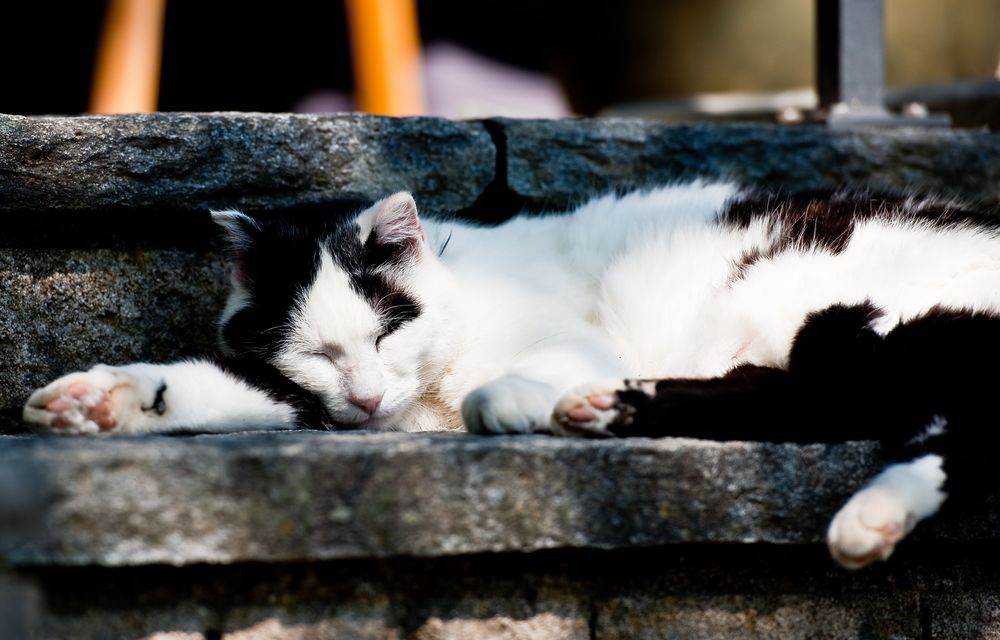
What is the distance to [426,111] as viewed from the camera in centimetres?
550

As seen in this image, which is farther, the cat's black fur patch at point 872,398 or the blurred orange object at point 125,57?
the blurred orange object at point 125,57

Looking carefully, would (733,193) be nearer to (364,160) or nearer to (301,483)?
(364,160)

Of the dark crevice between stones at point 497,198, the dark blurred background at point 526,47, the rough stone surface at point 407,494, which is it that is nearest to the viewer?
the rough stone surface at point 407,494

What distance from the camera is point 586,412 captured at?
1.55 metres

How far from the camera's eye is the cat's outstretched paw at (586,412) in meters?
1.54

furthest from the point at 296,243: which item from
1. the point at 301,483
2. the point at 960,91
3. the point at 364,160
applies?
the point at 960,91

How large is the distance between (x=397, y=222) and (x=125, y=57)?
10.7 ft

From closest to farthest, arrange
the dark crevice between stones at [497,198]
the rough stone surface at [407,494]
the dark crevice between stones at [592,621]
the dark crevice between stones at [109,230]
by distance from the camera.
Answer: the rough stone surface at [407,494] → the dark crevice between stones at [592,621] → the dark crevice between stones at [109,230] → the dark crevice between stones at [497,198]

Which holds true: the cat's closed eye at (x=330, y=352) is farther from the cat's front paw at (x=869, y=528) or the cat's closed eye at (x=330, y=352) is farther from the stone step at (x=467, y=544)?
the cat's front paw at (x=869, y=528)

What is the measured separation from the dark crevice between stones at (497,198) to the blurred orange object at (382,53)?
93.9 inches

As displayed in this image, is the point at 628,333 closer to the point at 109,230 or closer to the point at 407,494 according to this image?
the point at 407,494

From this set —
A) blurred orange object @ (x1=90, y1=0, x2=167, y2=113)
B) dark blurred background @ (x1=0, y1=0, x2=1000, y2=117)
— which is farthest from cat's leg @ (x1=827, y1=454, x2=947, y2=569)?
dark blurred background @ (x1=0, y1=0, x2=1000, y2=117)

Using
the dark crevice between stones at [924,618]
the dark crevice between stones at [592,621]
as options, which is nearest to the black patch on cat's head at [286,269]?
the dark crevice between stones at [592,621]

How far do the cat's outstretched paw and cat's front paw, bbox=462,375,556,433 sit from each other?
0.04 metres
